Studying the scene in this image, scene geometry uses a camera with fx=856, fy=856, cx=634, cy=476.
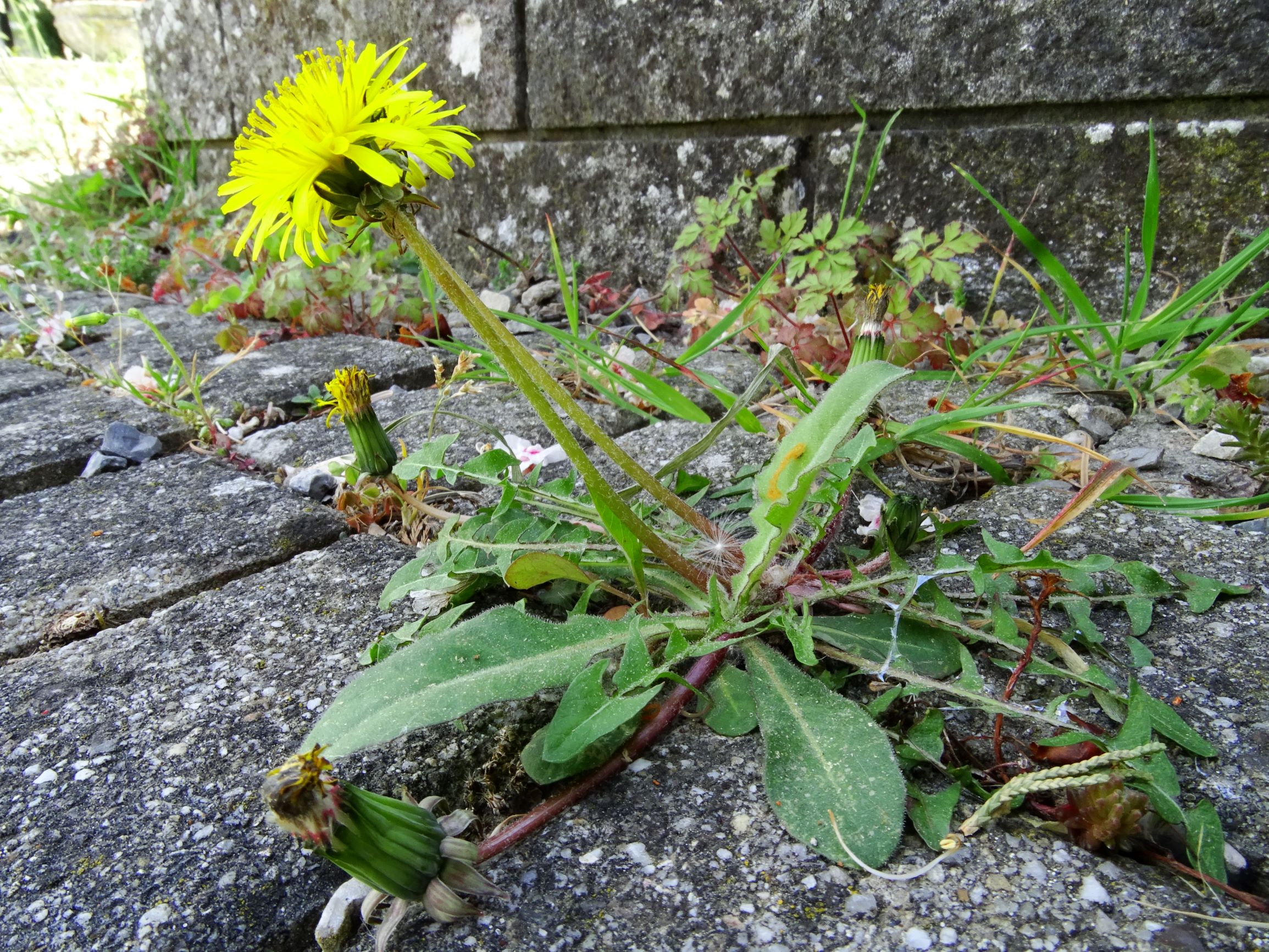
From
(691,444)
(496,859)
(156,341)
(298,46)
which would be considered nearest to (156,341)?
(156,341)

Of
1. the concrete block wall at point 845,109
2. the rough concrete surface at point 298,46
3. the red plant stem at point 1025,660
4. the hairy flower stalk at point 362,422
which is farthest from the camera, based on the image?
the rough concrete surface at point 298,46

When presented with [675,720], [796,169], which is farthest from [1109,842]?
[796,169]

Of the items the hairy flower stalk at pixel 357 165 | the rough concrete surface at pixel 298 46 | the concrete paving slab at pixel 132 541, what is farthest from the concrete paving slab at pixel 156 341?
the hairy flower stalk at pixel 357 165

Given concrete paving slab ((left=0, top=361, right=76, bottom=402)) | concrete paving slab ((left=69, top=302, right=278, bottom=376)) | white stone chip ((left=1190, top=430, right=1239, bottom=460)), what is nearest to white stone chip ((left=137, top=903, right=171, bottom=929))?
white stone chip ((left=1190, top=430, right=1239, bottom=460))

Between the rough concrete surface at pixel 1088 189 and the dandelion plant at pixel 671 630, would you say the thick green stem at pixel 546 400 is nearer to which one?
the dandelion plant at pixel 671 630

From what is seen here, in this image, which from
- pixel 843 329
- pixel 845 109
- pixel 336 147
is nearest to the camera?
pixel 336 147

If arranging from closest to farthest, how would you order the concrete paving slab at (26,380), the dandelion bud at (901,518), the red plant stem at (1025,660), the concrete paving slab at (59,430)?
the red plant stem at (1025,660), the dandelion bud at (901,518), the concrete paving slab at (59,430), the concrete paving slab at (26,380)

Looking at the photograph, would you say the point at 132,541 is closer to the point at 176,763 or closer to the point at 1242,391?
the point at 176,763
